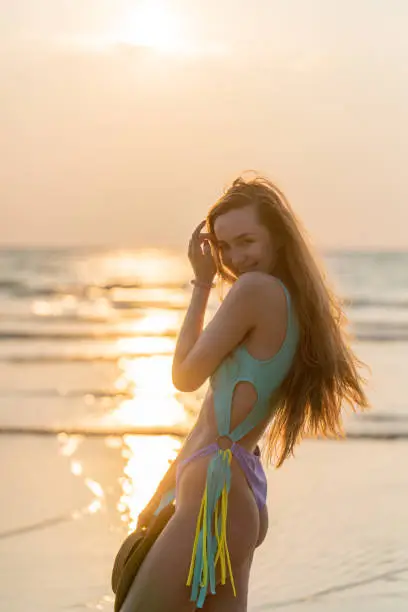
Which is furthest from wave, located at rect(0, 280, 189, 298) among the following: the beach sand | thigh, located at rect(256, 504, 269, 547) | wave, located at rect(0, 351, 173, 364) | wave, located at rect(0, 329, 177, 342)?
thigh, located at rect(256, 504, 269, 547)

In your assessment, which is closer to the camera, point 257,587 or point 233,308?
point 233,308

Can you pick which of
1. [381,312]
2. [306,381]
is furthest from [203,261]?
[381,312]

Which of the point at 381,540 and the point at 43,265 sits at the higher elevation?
the point at 43,265

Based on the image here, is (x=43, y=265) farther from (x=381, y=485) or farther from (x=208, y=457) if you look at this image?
(x=208, y=457)

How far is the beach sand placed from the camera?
17.8 ft

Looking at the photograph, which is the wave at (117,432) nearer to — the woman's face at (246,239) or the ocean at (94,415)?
the ocean at (94,415)

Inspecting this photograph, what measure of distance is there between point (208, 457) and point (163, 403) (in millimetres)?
10036

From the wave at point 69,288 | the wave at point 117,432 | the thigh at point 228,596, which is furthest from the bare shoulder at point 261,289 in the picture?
the wave at point 69,288

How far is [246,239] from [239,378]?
1.37 feet

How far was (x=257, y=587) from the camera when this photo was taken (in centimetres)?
557

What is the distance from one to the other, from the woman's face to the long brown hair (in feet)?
0.08

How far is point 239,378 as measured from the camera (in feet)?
9.46

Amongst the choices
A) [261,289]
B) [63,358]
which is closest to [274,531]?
[261,289]

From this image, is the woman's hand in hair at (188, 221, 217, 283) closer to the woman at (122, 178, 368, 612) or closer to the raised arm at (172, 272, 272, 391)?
the woman at (122, 178, 368, 612)
